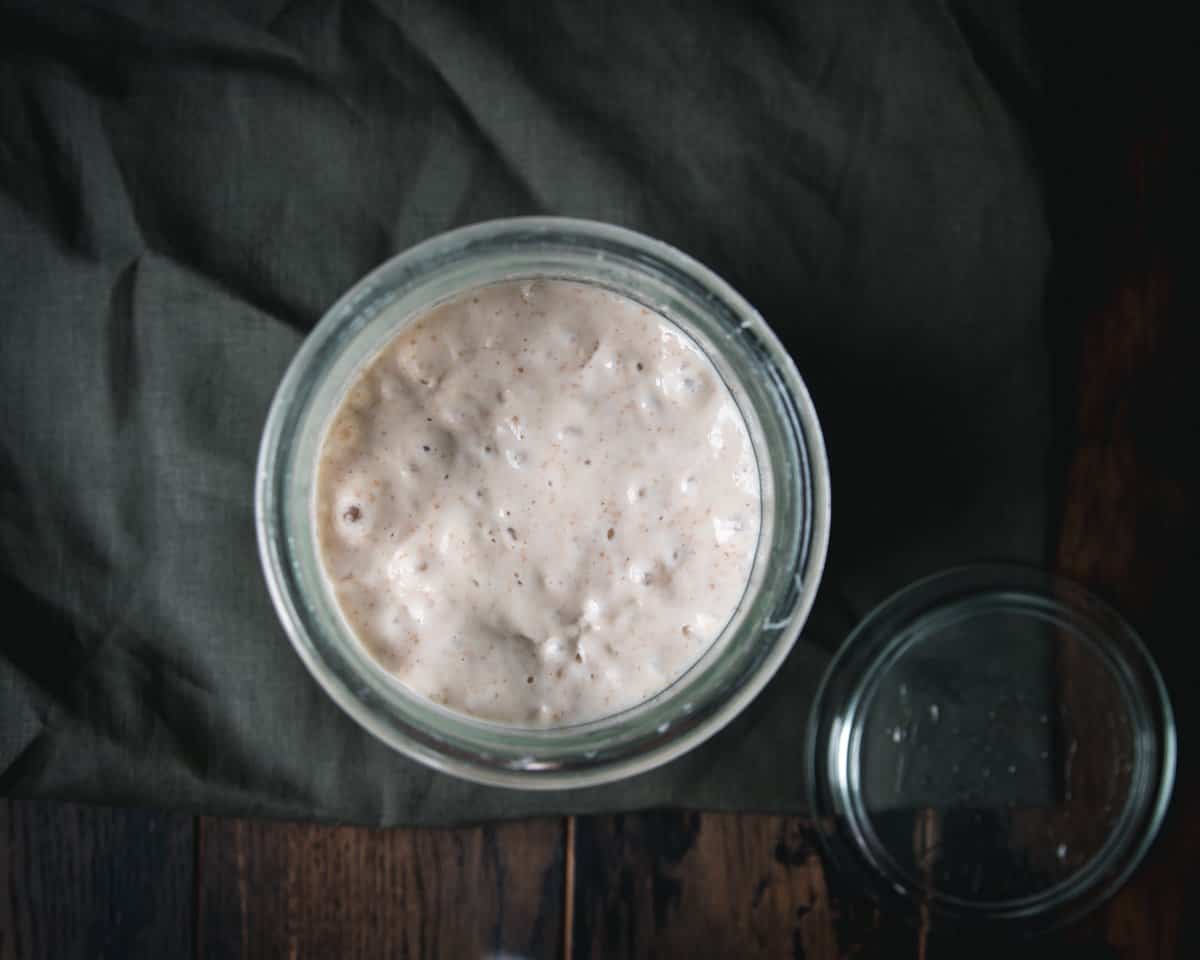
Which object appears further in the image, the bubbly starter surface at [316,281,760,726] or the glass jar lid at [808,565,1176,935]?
the glass jar lid at [808,565,1176,935]

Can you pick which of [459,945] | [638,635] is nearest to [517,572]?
[638,635]

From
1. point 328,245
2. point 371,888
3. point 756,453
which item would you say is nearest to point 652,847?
point 371,888

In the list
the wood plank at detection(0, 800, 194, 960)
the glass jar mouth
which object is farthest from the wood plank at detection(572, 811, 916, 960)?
the wood plank at detection(0, 800, 194, 960)

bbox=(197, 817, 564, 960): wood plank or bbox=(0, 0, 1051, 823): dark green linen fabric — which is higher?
bbox=(0, 0, 1051, 823): dark green linen fabric

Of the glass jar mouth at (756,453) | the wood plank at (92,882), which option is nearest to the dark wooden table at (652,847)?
the wood plank at (92,882)

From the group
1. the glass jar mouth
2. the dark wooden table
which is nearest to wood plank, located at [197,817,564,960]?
the dark wooden table

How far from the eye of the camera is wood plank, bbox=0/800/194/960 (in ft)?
2.61

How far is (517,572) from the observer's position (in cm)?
67

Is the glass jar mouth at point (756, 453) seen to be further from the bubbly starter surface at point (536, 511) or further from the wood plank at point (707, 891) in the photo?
the wood plank at point (707, 891)

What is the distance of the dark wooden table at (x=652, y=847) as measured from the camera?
0.79 m

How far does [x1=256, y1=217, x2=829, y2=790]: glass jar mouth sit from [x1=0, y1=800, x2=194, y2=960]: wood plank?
0.23 m

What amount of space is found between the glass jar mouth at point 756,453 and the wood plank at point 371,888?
141 millimetres

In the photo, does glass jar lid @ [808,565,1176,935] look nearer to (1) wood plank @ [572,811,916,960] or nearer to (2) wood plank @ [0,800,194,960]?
(1) wood plank @ [572,811,916,960]

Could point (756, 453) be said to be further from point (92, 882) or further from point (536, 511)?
point (92, 882)
